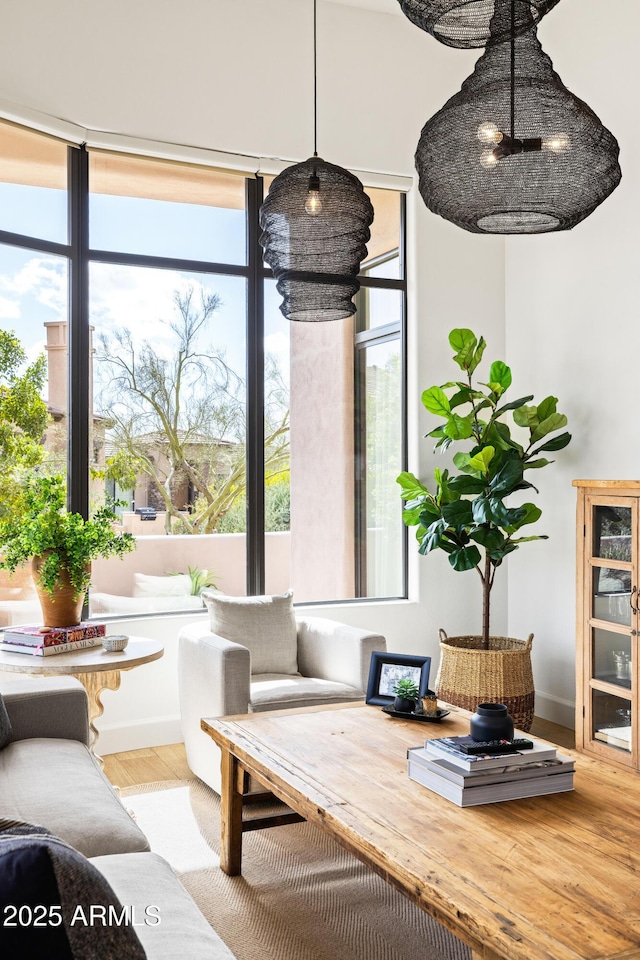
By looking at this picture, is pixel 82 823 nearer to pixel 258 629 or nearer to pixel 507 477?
pixel 258 629

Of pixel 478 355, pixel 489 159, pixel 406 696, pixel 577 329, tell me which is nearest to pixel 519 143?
pixel 489 159

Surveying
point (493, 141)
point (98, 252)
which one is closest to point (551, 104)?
point (493, 141)

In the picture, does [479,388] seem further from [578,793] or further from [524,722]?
[578,793]

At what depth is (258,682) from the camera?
3.58m

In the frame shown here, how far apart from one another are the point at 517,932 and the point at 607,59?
13.7ft

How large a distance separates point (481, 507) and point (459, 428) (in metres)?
0.44

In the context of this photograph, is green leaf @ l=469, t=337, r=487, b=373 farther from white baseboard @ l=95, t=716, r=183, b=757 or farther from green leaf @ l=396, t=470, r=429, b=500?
white baseboard @ l=95, t=716, r=183, b=757

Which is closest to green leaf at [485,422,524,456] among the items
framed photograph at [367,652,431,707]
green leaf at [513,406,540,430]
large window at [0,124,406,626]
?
green leaf at [513,406,540,430]

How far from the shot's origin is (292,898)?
103 inches

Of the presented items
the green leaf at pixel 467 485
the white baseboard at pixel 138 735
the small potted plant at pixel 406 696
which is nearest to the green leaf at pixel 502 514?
the green leaf at pixel 467 485

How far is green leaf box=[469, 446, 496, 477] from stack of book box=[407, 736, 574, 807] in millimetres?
2124

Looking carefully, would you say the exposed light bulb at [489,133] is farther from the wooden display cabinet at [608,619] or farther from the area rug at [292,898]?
the area rug at [292,898]

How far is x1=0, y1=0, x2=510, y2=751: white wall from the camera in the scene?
4.05 metres

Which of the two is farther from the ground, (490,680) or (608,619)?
(608,619)
